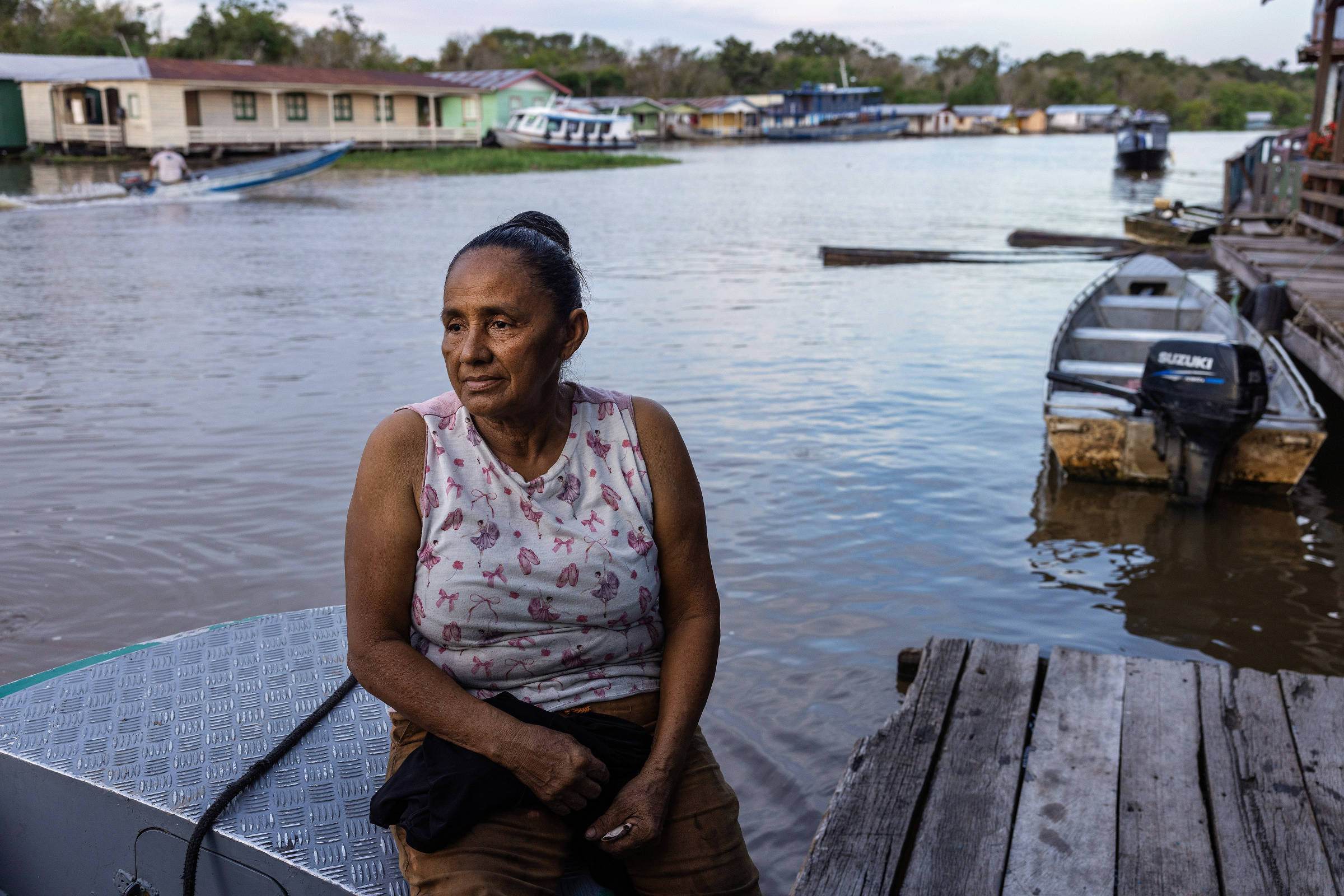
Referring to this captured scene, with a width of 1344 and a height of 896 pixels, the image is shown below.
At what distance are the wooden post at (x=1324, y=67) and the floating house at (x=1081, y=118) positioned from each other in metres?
101

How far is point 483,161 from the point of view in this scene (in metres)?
37.2

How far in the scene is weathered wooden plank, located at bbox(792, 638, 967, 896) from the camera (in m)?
2.23

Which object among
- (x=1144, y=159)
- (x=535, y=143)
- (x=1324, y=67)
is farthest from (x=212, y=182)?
(x=1144, y=159)

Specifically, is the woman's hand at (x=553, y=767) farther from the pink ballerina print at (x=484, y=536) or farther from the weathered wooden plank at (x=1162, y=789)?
the weathered wooden plank at (x=1162, y=789)

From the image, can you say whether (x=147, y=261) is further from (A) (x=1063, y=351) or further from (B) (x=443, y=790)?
(B) (x=443, y=790)

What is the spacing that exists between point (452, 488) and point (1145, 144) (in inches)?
1526

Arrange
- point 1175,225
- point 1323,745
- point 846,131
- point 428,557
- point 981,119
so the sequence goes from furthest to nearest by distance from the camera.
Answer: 1. point 981,119
2. point 846,131
3. point 1175,225
4. point 1323,745
5. point 428,557

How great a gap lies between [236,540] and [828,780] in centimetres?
311

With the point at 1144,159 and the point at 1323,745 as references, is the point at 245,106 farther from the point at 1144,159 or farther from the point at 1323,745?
the point at 1323,745

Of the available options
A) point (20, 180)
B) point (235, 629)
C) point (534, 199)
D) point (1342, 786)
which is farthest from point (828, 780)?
point (20, 180)

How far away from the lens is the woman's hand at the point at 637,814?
173 centimetres

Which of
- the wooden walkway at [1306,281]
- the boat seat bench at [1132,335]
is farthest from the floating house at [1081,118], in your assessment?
the boat seat bench at [1132,335]

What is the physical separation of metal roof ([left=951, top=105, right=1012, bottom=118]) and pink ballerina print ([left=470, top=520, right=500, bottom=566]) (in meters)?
113

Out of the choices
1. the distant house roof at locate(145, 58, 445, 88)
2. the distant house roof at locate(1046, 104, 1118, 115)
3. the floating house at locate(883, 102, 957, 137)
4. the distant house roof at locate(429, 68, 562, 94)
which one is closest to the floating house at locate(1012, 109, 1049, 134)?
the distant house roof at locate(1046, 104, 1118, 115)
